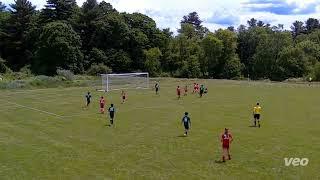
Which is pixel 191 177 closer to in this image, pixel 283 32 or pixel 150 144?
pixel 150 144

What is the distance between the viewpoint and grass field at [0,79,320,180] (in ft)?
84.5

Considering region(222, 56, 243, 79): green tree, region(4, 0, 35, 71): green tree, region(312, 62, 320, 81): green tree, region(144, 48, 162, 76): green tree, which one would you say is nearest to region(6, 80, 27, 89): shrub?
region(144, 48, 162, 76): green tree

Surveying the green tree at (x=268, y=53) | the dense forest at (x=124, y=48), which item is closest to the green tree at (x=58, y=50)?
the dense forest at (x=124, y=48)

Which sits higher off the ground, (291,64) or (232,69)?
(291,64)

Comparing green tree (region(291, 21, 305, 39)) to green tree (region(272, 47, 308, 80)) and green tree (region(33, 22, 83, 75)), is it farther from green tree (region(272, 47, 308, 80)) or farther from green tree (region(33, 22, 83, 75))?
green tree (region(33, 22, 83, 75))

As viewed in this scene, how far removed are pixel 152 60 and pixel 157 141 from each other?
85.1 m

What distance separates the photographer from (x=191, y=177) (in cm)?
2448

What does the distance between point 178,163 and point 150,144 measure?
5867mm

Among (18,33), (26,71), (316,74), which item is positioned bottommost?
(316,74)

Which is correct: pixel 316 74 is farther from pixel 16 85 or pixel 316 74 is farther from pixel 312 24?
pixel 312 24

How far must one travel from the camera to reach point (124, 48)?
12456 centimetres

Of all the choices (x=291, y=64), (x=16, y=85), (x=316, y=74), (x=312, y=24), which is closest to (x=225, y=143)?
(x=16, y=85)

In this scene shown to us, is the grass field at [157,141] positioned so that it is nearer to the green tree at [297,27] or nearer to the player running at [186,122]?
the player running at [186,122]

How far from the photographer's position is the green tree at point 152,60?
118 meters
